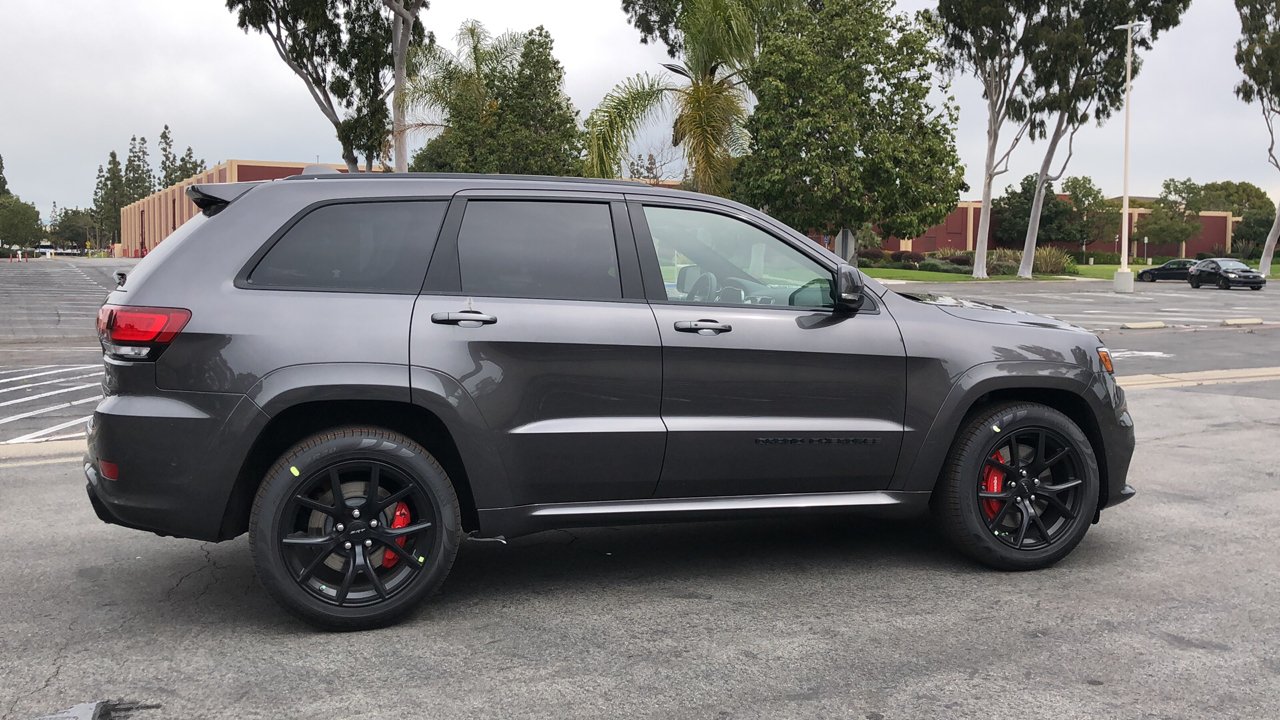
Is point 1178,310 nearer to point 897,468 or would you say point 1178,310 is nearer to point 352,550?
point 897,468

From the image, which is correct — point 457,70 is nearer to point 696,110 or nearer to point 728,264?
point 696,110

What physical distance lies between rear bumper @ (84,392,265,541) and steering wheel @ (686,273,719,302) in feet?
5.93

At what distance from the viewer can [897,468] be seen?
4.90 meters

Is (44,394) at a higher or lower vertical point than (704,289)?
lower

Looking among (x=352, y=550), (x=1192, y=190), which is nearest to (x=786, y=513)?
(x=352, y=550)

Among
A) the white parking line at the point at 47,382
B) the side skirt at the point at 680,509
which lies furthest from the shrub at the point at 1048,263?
the side skirt at the point at 680,509

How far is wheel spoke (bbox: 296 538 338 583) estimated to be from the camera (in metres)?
4.20

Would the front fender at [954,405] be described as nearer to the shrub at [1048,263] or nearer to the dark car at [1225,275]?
the dark car at [1225,275]

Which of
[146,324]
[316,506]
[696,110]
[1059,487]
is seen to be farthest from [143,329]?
[696,110]

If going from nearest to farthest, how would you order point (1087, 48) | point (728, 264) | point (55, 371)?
point (728, 264) < point (55, 371) < point (1087, 48)

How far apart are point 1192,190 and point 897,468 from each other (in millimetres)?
103925

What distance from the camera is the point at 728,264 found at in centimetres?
488

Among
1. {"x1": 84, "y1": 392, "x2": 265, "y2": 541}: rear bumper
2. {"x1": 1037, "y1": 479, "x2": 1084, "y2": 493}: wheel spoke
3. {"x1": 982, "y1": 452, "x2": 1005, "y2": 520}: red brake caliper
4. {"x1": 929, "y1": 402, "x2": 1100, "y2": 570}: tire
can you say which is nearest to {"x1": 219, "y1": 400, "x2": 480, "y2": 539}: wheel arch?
{"x1": 84, "y1": 392, "x2": 265, "y2": 541}: rear bumper

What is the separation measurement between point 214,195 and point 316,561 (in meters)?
1.51
